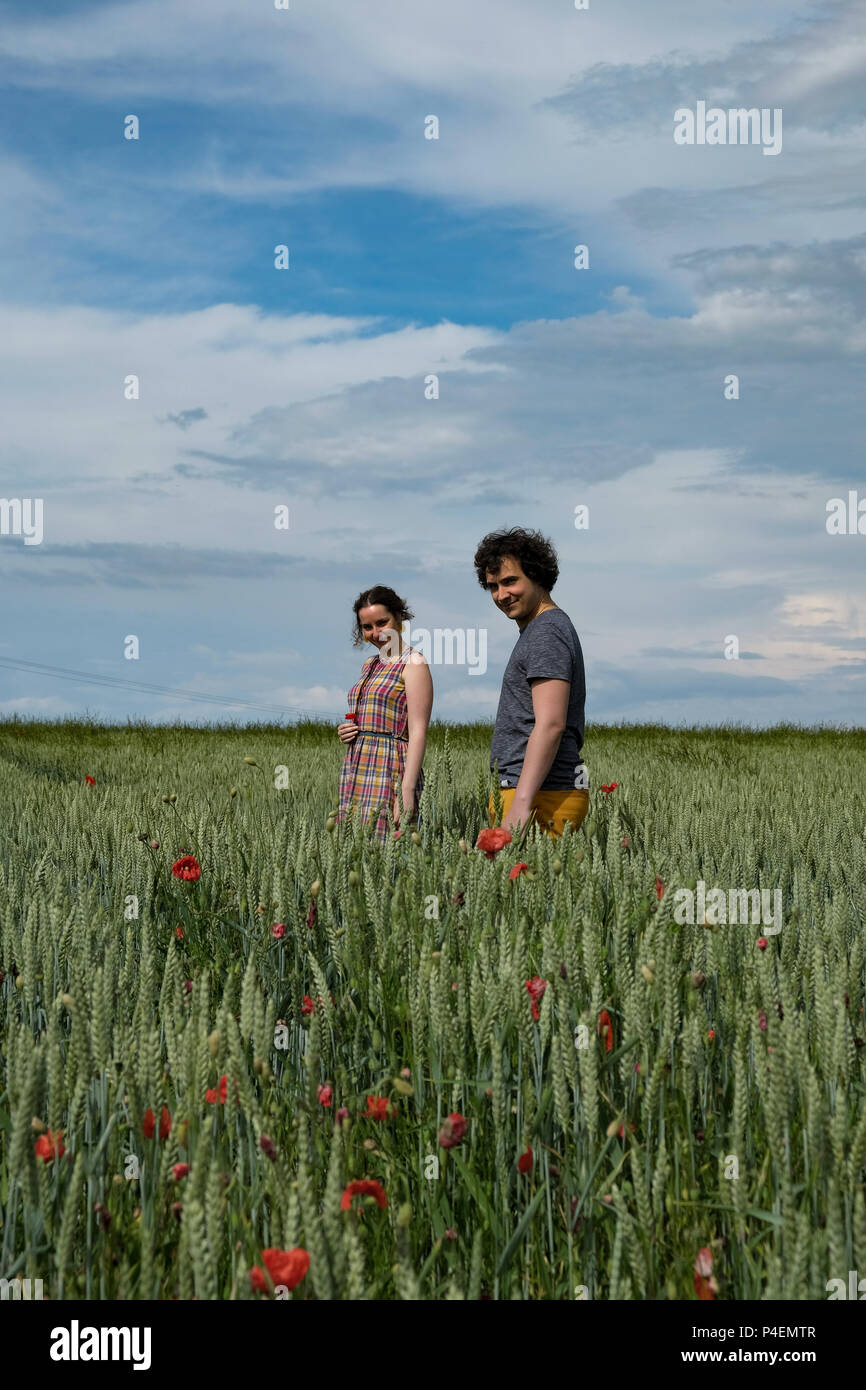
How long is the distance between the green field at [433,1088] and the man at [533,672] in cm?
40

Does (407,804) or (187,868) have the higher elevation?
(407,804)

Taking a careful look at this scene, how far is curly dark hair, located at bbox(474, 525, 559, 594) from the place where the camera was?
4.52 m

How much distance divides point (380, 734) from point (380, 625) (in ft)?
1.84

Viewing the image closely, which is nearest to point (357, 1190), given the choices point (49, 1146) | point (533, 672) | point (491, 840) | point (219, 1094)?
point (219, 1094)

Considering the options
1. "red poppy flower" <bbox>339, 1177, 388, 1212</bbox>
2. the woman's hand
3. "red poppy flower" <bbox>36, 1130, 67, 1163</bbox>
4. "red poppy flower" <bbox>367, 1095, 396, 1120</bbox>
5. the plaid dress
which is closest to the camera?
"red poppy flower" <bbox>339, 1177, 388, 1212</bbox>

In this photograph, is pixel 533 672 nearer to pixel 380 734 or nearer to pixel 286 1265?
pixel 380 734

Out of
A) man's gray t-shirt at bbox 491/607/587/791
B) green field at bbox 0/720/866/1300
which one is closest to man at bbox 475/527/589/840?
man's gray t-shirt at bbox 491/607/587/791

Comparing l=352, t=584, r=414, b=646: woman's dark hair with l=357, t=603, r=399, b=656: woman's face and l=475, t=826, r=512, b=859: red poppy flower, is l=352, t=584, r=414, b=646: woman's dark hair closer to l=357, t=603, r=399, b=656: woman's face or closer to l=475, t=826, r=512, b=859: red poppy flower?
l=357, t=603, r=399, b=656: woman's face

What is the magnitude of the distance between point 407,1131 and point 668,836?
4.00 meters

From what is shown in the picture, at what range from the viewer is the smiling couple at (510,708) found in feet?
13.9

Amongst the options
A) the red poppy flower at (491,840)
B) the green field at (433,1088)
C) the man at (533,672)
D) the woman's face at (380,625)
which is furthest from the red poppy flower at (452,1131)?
the woman's face at (380,625)

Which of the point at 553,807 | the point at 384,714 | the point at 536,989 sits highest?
the point at 384,714

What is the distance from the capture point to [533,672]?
4262 mm
